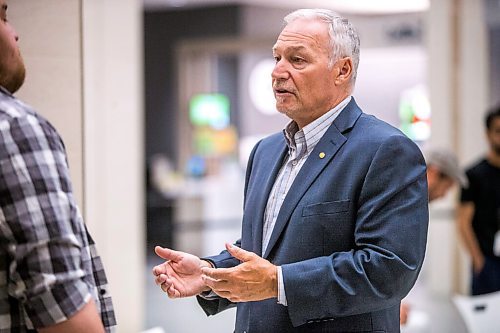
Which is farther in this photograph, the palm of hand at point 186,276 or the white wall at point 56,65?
the white wall at point 56,65

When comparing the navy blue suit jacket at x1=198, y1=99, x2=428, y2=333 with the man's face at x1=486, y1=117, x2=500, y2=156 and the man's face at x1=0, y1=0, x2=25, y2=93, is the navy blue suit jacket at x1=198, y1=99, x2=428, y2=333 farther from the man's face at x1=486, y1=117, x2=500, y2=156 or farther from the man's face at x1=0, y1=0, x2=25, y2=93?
the man's face at x1=486, y1=117, x2=500, y2=156

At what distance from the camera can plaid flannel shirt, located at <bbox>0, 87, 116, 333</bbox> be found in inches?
59.6

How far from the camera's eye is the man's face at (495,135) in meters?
5.79

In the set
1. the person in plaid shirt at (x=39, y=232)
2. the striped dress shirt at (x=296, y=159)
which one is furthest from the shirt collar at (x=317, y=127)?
the person in plaid shirt at (x=39, y=232)

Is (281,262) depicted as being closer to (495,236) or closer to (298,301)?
(298,301)

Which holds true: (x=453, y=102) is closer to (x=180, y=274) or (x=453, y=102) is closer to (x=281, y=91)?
(x=281, y=91)

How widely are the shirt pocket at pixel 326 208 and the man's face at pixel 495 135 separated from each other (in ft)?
13.4

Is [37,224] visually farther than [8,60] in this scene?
No

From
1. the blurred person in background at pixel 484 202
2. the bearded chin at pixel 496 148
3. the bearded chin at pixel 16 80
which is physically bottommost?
the blurred person in background at pixel 484 202

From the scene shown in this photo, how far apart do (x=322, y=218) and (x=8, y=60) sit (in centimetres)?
77

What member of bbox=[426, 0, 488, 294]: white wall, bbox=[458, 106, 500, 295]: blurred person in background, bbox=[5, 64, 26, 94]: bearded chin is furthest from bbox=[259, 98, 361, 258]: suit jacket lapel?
bbox=[426, 0, 488, 294]: white wall

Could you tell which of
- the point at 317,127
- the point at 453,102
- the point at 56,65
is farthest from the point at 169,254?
the point at 453,102

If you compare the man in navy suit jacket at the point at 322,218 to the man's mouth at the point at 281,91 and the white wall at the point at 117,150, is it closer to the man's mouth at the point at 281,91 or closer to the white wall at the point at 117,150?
the man's mouth at the point at 281,91

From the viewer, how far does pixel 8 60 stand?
1675 mm
